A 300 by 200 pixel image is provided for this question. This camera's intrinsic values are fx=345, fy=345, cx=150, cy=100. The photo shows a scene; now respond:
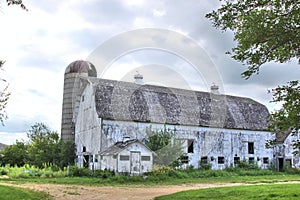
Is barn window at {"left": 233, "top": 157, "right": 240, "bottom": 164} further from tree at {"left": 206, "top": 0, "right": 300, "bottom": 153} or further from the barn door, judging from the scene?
tree at {"left": 206, "top": 0, "right": 300, "bottom": 153}

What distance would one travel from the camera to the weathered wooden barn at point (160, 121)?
27.2 metres

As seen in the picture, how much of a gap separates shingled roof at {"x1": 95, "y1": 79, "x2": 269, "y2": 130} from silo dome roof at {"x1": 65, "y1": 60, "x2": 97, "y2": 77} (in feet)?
16.2

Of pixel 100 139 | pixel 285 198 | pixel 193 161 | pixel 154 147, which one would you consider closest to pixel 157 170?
pixel 154 147

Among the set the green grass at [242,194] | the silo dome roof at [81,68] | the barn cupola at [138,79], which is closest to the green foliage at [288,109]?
the green grass at [242,194]

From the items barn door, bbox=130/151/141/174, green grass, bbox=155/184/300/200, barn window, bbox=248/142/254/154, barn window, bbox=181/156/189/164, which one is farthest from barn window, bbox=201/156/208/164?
green grass, bbox=155/184/300/200

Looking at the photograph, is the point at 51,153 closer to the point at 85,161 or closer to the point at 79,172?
the point at 85,161

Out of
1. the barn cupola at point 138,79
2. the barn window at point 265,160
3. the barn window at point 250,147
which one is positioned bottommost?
the barn window at point 265,160

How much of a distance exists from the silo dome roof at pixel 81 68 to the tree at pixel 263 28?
2504cm

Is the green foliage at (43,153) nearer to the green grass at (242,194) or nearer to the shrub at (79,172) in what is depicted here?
the shrub at (79,172)

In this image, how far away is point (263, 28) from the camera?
31.0ft

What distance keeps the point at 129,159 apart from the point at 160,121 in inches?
247

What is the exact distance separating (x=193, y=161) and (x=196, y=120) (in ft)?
12.2

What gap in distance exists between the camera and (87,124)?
2891cm

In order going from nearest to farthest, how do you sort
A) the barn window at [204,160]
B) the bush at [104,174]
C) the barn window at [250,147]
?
the bush at [104,174] → the barn window at [204,160] → the barn window at [250,147]
